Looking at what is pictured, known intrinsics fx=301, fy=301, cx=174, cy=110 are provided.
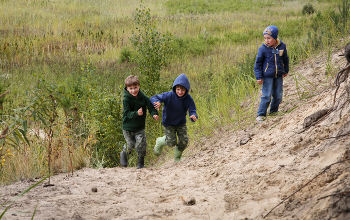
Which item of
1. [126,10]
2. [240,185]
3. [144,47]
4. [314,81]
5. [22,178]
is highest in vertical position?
[126,10]

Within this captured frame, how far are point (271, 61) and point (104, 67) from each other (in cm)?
818

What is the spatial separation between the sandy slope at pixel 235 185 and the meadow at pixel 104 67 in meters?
0.53

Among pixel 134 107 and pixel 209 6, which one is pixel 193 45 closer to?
pixel 134 107

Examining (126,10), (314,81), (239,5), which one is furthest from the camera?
(239,5)

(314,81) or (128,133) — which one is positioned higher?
(314,81)

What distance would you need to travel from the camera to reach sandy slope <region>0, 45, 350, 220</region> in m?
2.30

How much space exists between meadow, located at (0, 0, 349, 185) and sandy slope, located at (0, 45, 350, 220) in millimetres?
531

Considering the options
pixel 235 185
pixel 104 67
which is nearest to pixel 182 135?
pixel 235 185

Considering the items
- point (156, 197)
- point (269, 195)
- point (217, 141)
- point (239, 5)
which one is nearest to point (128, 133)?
point (217, 141)

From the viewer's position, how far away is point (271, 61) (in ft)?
15.6

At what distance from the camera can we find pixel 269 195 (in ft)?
8.55

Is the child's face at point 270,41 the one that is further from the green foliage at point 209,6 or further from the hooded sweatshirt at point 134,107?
the green foliage at point 209,6

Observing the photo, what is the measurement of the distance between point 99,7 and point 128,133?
64.3 ft

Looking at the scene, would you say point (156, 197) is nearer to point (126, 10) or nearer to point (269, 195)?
point (269, 195)
